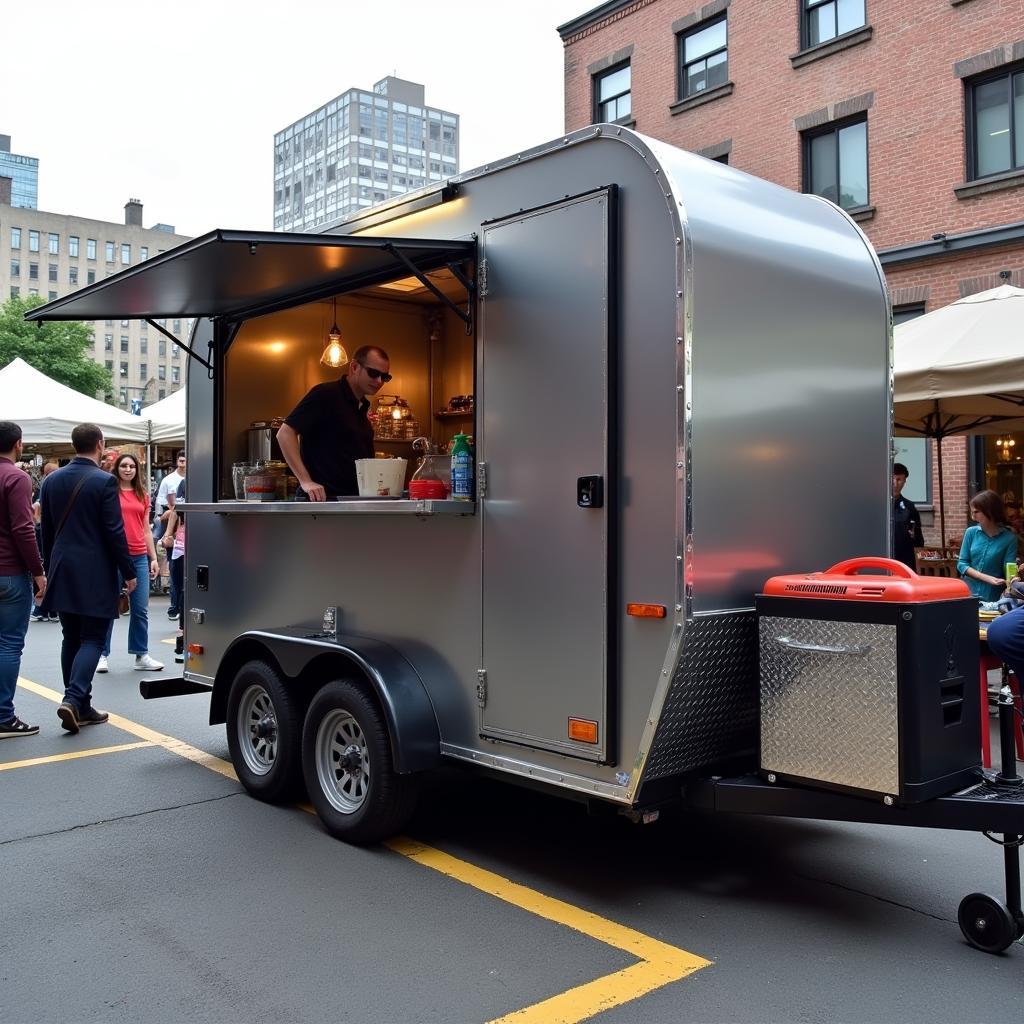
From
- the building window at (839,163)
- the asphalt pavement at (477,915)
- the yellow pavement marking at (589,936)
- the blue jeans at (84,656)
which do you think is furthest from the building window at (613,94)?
the yellow pavement marking at (589,936)

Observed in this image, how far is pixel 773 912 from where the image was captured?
409 centimetres

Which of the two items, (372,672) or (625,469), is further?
(372,672)

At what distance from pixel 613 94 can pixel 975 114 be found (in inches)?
316

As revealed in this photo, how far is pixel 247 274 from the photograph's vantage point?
5.50 m

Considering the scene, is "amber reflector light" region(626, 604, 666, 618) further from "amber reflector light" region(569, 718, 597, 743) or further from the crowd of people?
the crowd of people

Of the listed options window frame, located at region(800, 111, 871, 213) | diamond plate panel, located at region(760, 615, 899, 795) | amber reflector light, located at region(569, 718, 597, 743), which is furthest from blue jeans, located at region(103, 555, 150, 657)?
window frame, located at region(800, 111, 871, 213)

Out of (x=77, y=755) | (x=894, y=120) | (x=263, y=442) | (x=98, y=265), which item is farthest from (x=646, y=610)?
(x=98, y=265)

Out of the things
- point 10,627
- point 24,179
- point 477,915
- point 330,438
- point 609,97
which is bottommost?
point 477,915

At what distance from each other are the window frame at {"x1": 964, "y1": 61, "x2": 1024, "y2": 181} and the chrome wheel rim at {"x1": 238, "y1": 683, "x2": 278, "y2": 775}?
44.3 ft

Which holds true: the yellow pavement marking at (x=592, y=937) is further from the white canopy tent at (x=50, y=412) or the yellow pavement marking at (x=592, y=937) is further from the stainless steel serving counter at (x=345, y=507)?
the white canopy tent at (x=50, y=412)

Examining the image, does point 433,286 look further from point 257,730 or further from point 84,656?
point 84,656

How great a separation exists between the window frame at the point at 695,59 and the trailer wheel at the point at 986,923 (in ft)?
57.3

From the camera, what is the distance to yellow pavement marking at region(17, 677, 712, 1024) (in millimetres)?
3307

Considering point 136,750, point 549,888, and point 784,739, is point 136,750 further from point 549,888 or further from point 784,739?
point 784,739
